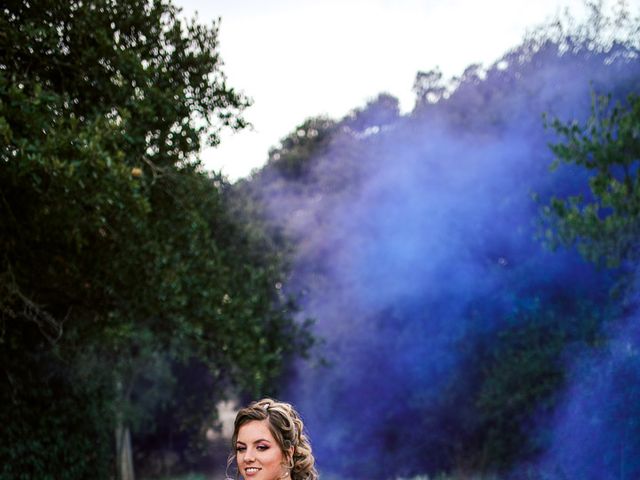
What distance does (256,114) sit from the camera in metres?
9.30

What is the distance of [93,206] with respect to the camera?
7102 mm

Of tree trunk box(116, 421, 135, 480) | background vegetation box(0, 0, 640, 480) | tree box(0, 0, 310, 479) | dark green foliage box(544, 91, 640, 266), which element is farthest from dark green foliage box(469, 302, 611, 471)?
tree trunk box(116, 421, 135, 480)

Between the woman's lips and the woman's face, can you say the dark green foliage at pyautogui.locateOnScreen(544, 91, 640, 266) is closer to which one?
the woman's face

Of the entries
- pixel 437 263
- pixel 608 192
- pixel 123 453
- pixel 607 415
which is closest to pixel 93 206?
pixel 608 192

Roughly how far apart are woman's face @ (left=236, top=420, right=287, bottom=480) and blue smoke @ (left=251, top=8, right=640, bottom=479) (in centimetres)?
1217

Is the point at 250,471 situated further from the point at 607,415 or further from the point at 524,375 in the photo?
the point at 524,375

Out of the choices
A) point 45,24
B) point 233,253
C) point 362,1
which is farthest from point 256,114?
point 233,253

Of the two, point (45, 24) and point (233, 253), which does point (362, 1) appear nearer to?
point (233, 253)

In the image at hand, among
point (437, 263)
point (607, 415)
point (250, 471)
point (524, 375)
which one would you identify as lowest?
point (250, 471)

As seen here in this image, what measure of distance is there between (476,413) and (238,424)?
1478 centimetres

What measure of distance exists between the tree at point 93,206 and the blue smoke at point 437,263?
6837mm

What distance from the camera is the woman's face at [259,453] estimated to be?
267cm

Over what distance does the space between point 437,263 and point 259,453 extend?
51.8 ft

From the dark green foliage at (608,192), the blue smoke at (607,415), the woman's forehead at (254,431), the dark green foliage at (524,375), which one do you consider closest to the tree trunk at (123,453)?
the dark green foliage at (524,375)
